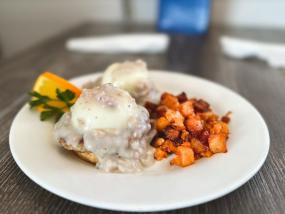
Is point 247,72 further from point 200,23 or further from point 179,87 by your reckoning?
point 200,23

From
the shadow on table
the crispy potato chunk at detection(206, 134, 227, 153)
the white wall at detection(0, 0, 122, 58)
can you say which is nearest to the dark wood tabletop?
the shadow on table

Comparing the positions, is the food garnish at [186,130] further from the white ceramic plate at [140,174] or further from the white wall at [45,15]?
the white wall at [45,15]

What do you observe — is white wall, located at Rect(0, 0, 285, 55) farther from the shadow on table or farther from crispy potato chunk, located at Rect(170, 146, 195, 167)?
crispy potato chunk, located at Rect(170, 146, 195, 167)

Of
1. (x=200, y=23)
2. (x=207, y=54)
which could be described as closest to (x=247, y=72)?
(x=207, y=54)

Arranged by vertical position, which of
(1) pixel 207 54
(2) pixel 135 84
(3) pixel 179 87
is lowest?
(1) pixel 207 54

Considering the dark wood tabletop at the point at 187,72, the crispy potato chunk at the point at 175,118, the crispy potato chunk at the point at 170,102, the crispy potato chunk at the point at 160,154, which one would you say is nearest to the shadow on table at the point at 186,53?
the dark wood tabletop at the point at 187,72
